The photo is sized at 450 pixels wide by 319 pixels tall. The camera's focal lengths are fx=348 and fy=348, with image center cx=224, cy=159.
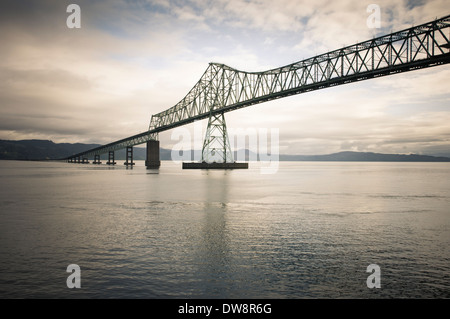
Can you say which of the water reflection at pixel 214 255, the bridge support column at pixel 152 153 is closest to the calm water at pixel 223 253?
the water reflection at pixel 214 255

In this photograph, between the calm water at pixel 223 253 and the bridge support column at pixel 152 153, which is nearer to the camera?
the calm water at pixel 223 253

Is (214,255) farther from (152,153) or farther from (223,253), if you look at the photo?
(152,153)

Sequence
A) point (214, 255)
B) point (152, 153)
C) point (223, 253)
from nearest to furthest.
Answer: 1. point (214, 255)
2. point (223, 253)
3. point (152, 153)

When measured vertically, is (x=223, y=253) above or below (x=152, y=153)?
below

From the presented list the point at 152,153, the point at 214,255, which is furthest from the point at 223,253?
the point at 152,153

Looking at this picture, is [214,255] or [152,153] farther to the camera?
[152,153]

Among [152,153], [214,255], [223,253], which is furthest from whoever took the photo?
[152,153]

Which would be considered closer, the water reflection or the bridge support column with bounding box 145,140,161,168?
the water reflection

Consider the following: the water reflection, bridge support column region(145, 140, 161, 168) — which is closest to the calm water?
the water reflection

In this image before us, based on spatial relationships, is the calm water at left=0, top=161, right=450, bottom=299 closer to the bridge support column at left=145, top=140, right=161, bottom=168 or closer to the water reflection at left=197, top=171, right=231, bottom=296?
the water reflection at left=197, top=171, right=231, bottom=296

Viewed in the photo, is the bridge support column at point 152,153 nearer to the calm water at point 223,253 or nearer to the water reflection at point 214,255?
the calm water at point 223,253

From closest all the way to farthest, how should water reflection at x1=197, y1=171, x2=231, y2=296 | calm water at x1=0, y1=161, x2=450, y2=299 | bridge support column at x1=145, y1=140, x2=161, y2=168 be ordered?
calm water at x1=0, y1=161, x2=450, y2=299 < water reflection at x1=197, y1=171, x2=231, y2=296 < bridge support column at x1=145, y1=140, x2=161, y2=168
